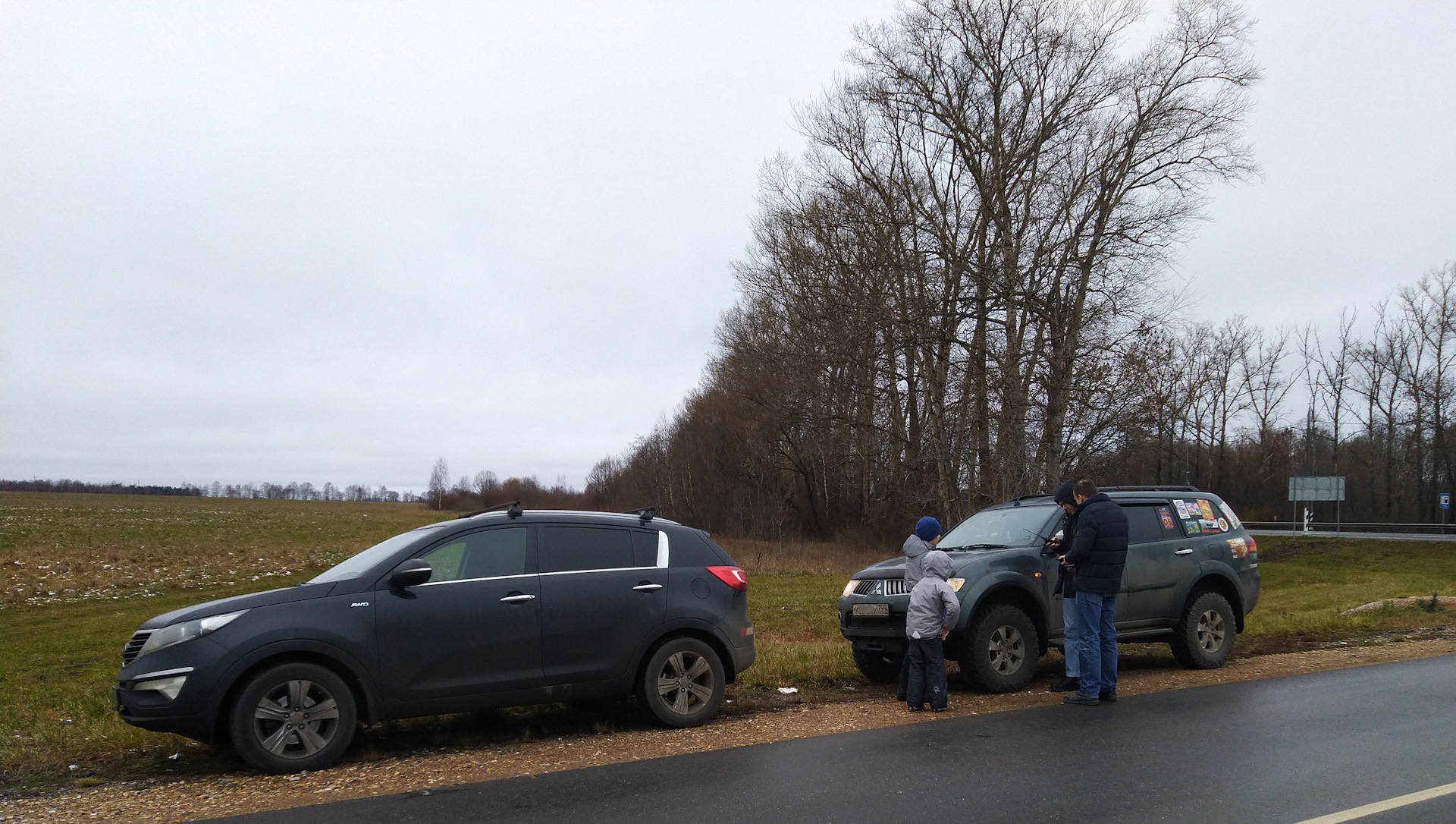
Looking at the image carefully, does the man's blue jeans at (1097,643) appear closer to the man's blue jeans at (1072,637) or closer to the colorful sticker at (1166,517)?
the man's blue jeans at (1072,637)

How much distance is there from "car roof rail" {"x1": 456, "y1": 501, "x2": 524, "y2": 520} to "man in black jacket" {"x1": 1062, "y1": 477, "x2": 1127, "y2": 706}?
4964 mm

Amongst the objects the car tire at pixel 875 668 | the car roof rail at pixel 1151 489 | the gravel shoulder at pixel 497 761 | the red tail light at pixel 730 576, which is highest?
the car roof rail at pixel 1151 489

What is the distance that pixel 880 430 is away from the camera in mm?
31344

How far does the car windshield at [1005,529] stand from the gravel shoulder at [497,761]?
1.48 metres

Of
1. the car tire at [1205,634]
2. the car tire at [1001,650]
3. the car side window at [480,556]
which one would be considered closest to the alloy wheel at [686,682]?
the car side window at [480,556]

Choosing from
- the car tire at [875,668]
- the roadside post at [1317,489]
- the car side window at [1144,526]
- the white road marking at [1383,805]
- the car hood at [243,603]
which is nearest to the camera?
the white road marking at [1383,805]

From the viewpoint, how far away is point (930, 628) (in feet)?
27.3

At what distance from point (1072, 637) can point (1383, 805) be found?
3601mm

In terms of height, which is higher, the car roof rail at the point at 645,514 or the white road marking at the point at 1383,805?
the car roof rail at the point at 645,514

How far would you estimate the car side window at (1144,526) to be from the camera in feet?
33.4

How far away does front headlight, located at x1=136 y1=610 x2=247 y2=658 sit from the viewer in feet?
21.1

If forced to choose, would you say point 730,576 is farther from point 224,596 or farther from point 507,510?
point 224,596

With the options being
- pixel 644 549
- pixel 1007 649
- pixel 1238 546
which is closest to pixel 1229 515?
pixel 1238 546

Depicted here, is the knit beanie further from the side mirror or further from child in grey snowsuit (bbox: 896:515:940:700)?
the side mirror
